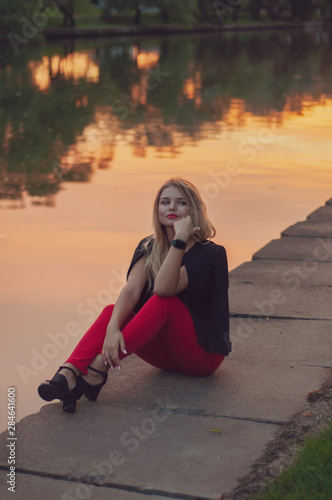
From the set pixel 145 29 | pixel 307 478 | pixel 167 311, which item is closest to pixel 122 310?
pixel 167 311

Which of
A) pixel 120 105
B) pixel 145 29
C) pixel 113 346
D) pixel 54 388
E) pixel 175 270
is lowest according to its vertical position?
pixel 145 29

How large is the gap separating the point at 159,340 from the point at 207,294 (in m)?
0.29

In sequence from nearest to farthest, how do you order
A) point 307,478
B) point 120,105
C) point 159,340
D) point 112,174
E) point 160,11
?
1. point 307,478
2. point 159,340
3. point 112,174
4. point 120,105
5. point 160,11

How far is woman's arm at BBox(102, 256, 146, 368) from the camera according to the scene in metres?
3.21

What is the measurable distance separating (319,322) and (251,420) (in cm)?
126

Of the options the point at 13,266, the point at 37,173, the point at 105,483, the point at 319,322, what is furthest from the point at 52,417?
the point at 37,173

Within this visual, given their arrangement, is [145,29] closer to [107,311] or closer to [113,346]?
[107,311]

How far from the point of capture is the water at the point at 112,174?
5.00 meters

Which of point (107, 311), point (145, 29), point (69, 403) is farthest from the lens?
point (145, 29)

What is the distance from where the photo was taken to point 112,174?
8.91 metres

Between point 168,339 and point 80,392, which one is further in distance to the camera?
point 168,339

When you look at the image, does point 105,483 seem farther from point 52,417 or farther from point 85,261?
point 85,261

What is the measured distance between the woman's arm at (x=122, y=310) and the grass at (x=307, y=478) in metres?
0.84

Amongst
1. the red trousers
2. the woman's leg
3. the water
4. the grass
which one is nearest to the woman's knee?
the red trousers
